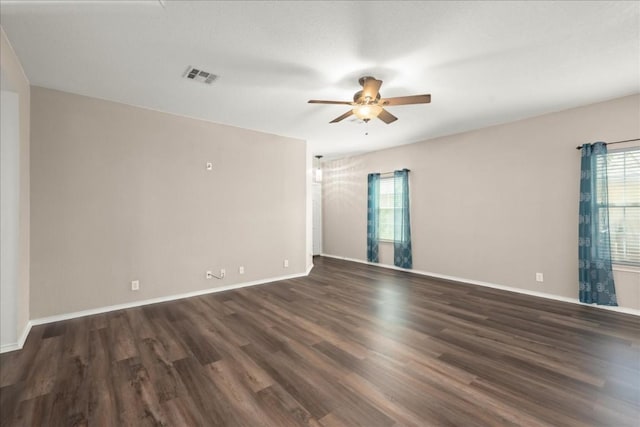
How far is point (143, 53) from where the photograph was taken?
2604mm

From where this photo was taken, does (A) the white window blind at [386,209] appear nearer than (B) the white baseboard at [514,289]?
No

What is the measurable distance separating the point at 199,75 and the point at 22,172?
2026 millimetres

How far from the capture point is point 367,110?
3148 mm

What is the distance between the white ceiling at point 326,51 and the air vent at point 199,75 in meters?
0.09

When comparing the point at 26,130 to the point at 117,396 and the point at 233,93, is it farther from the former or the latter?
the point at 117,396

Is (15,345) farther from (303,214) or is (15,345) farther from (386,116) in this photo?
(386,116)

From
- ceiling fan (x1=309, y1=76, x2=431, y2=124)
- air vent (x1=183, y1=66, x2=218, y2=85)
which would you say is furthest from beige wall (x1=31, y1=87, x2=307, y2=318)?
ceiling fan (x1=309, y1=76, x2=431, y2=124)

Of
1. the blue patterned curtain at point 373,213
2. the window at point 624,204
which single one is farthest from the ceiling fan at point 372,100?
the blue patterned curtain at point 373,213

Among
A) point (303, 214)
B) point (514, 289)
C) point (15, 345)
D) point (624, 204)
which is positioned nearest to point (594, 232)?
point (624, 204)

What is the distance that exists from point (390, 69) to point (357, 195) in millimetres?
4440

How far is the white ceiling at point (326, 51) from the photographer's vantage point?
2.07 m

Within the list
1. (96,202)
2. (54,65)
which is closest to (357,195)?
(96,202)

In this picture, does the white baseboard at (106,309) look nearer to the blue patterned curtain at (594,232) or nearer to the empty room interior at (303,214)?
the empty room interior at (303,214)

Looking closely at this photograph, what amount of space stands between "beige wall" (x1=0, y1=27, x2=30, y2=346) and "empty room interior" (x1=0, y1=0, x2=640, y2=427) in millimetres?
47
